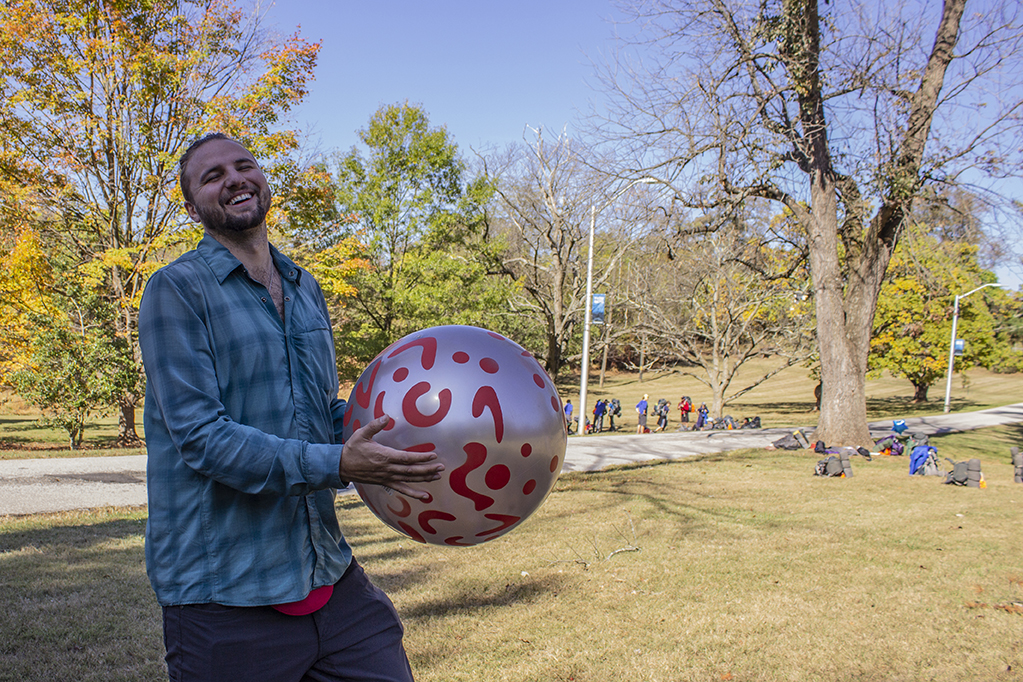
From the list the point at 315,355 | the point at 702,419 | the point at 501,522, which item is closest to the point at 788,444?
the point at 702,419

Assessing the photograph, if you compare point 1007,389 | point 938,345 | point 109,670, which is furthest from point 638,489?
point 1007,389

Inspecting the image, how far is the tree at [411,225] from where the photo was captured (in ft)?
78.2

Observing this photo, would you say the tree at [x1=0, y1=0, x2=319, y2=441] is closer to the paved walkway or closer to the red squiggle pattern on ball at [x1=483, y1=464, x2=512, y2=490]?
the paved walkway

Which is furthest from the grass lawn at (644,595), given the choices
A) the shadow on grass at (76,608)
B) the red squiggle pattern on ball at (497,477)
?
the red squiggle pattern on ball at (497,477)

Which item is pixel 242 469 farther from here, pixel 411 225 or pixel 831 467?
pixel 411 225

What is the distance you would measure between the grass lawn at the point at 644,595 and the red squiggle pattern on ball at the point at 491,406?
2.54 metres

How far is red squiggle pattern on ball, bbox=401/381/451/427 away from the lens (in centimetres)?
196

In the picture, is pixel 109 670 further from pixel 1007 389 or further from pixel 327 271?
pixel 1007 389

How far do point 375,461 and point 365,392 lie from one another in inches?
19.0

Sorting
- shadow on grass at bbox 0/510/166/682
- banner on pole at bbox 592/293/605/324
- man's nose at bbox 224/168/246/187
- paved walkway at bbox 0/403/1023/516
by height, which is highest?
banner on pole at bbox 592/293/605/324

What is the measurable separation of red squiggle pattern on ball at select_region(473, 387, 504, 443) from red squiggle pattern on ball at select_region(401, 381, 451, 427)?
8 centimetres

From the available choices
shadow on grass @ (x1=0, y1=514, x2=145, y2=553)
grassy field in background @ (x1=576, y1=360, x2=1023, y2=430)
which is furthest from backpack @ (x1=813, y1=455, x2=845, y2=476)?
grassy field in background @ (x1=576, y1=360, x2=1023, y2=430)

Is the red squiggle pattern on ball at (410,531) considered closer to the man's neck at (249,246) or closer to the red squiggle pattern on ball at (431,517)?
the red squiggle pattern on ball at (431,517)

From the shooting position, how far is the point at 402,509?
2.13 meters
